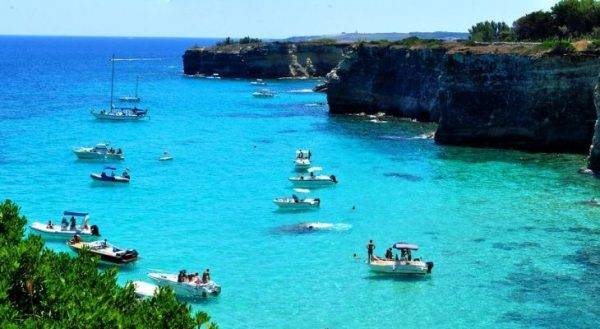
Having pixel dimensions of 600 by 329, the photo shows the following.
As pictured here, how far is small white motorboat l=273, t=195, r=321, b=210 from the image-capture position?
5472cm

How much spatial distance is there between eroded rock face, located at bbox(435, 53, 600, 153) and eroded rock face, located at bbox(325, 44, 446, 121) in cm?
1692

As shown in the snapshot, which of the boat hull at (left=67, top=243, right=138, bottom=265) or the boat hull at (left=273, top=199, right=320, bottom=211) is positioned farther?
the boat hull at (left=273, top=199, right=320, bottom=211)

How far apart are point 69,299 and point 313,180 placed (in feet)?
142

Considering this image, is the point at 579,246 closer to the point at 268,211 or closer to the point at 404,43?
the point at 268,211

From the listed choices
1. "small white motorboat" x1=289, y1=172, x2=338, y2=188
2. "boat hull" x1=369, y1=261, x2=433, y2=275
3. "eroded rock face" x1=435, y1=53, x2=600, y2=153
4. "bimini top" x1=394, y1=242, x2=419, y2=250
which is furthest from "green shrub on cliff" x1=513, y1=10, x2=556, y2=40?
"boat hull" x1=369, y1=261, x2=433, y2=275

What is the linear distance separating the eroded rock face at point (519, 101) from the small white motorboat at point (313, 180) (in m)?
21.4

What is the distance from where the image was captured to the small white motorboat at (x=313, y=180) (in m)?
62.3

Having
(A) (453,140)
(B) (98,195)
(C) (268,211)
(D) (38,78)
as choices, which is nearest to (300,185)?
(C) (268,211)

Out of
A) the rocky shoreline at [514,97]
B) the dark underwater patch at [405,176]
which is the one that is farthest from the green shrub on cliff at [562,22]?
the dark underwater patch at [405,176]

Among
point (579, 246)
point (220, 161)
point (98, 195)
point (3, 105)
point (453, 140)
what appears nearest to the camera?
point (579, 246)

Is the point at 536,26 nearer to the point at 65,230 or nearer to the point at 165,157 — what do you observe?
the point at 165,157

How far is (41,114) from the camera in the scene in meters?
107

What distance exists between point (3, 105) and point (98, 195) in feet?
222

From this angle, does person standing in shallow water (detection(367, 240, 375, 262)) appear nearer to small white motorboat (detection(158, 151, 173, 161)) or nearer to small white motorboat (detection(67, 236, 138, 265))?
small white motorboat (detection(67, 236, 138, 265))
